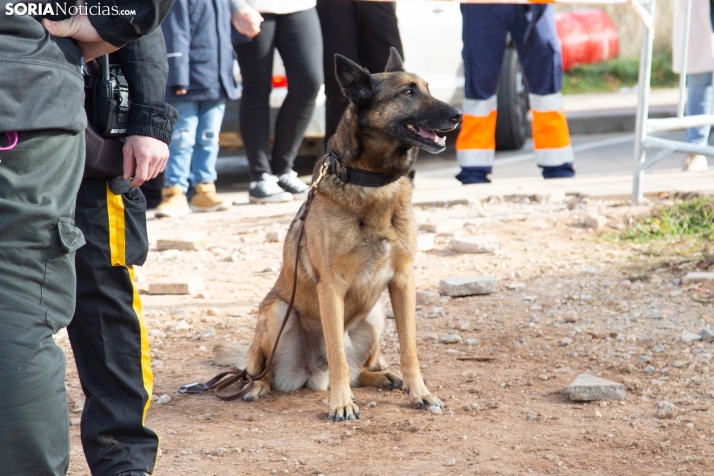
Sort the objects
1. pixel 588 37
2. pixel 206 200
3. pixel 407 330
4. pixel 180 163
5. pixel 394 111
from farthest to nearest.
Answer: pixel 588 37
pixel 206 200
pixel 180 163
pixel 394 111
pixel 407 330

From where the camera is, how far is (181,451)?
3.21 m

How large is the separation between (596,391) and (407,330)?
0.79 metres

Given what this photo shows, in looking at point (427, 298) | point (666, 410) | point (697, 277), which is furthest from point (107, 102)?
point (697, 277)

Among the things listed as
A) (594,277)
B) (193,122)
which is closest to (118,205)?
(594,277)

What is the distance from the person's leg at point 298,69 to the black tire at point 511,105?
8.15 feet

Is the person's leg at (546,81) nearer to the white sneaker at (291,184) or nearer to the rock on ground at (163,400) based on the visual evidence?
the white sneaker at (291,184)

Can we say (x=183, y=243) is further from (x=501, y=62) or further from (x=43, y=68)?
(x=43, y=68)

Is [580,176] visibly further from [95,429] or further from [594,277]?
[95,429]

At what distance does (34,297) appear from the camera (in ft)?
6.57

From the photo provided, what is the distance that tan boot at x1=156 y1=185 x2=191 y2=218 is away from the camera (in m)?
6.99

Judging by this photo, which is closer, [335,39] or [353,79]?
[353,79]

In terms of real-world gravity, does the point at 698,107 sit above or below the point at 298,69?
below

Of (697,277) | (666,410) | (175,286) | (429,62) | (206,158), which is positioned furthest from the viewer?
(429,62)

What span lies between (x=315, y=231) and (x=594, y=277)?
7.09ft
